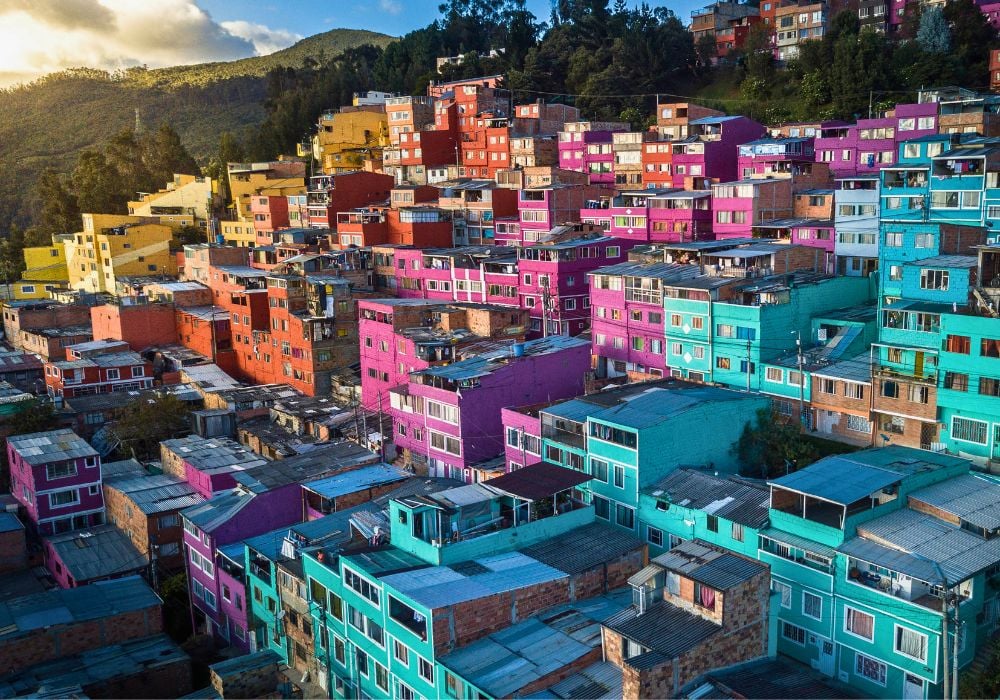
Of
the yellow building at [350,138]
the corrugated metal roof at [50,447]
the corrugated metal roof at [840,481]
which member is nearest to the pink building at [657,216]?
the corrugated metal roof at [840,481]

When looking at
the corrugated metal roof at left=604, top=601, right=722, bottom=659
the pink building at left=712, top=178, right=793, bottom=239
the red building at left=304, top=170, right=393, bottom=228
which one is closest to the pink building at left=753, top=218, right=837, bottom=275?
the pink building at left=712, top=178, right=793, bottom=239

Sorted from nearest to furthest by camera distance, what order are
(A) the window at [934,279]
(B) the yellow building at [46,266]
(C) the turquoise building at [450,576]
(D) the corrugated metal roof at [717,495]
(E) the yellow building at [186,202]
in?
(C) the turquoise building at [450,576]
(D) the corrugated metal roof at [717,495]
(A) the window at [934,279]
(B) the yellow building at [46,266]
(E) the yellow building at [186,202]

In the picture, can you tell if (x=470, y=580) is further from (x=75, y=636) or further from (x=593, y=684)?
(x=75, y=636)

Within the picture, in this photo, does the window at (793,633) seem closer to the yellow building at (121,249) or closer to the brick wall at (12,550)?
the brick wall at (12,550)

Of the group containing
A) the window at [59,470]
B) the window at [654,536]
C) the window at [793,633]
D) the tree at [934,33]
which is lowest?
the window at [793,633]

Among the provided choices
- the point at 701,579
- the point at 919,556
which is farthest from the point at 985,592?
the point at 701,579

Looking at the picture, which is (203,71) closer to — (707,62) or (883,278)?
(707,62)

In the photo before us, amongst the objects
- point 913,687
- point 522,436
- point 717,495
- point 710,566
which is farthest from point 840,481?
point 522,436
